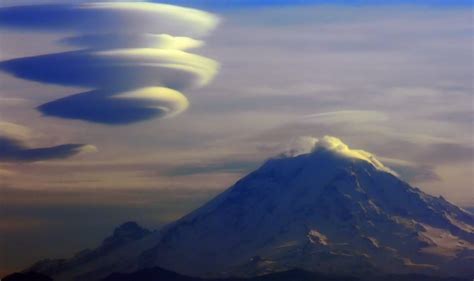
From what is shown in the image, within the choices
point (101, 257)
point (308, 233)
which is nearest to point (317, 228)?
point (308, 233)

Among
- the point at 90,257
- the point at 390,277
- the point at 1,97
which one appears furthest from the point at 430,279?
the point at 1,97

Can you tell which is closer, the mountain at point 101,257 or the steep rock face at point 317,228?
the mountain at point 101,257

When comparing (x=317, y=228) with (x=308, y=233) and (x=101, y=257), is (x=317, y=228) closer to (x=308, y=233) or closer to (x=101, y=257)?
(x=308, y=233)

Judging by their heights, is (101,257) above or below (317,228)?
below

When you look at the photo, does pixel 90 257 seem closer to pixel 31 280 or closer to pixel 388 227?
pixel 31 280

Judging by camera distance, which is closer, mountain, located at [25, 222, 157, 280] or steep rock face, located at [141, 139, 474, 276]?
mountain, located at [25, 222, 157, 280]

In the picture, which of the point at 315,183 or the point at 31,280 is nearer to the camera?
the point at 31,280
